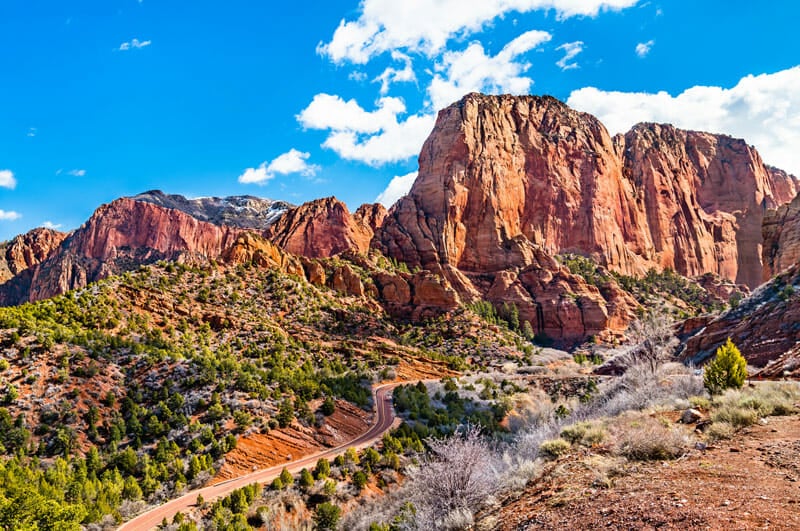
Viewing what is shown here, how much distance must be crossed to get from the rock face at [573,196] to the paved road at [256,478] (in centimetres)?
5063

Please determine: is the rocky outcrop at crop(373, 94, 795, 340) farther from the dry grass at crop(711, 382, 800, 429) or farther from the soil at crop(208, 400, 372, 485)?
the dry grass at crop(711, 382, 800, 429)

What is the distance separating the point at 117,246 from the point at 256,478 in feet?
420

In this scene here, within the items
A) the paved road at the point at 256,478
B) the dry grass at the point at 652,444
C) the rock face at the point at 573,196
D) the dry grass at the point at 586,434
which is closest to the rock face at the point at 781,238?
the rock face at the point at 573,196

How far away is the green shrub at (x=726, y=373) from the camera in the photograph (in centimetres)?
1833

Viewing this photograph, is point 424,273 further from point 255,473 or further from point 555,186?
point 255,473

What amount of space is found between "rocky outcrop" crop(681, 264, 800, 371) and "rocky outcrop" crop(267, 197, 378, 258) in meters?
60.8

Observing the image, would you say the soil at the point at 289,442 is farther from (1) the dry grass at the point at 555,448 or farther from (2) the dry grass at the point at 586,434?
(2) the dry grass at the point at 586,434

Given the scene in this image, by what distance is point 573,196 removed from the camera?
10788 cm

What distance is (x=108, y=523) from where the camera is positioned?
74.0ft

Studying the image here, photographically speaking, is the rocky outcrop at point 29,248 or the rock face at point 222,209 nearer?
the rocky outcrop at point 29,248

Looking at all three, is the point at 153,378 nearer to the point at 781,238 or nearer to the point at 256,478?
the point at 256,478

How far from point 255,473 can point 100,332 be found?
1994cm

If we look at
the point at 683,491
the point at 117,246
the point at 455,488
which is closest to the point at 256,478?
the point at 455,488

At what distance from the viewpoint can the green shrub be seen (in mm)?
18328
